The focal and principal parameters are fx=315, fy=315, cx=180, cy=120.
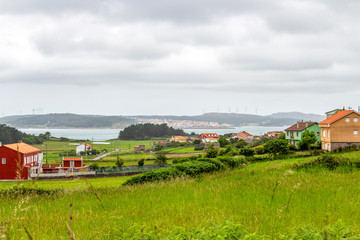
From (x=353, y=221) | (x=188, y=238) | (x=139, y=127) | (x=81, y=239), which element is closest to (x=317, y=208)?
(x=353, y=221)

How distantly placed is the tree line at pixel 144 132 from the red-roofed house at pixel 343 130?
125m

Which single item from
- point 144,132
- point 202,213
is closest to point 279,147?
point 202,213

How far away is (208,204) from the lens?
568cm

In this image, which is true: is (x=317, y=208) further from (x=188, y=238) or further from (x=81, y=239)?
(x=81, y=239)

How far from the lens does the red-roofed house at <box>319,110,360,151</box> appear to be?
1662 inches

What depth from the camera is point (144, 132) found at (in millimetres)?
166000

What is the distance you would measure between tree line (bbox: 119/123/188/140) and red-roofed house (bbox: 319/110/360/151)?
124858mm

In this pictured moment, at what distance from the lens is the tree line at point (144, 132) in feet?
538

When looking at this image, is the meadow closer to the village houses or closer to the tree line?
the village houses

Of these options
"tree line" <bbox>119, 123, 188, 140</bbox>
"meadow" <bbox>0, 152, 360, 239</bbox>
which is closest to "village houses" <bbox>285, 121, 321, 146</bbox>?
"meadow" <bbox>0, 152, 360, 239</bbox>

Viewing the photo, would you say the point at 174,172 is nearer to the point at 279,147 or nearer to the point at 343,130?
the point at 279,147

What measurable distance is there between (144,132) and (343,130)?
5124 inches

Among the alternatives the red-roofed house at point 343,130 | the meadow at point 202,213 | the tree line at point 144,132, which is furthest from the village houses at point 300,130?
the tree line at point 144,132

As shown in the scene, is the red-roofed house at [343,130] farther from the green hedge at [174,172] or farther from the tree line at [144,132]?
the tree line at [144,132]
